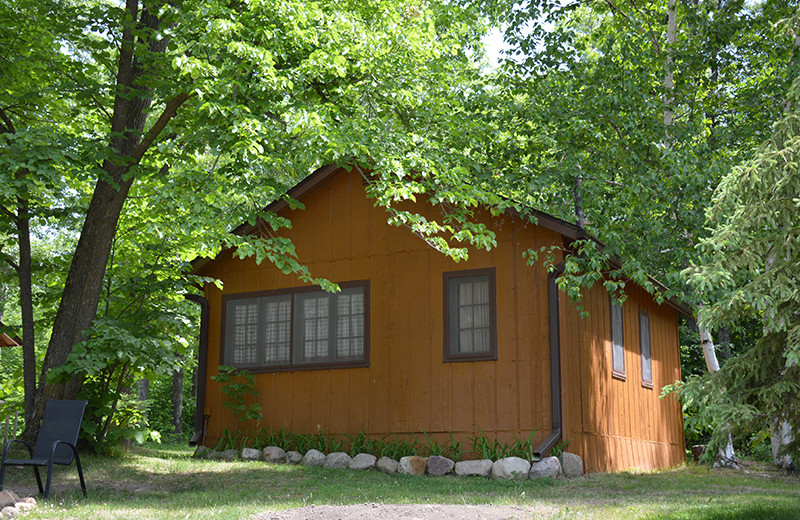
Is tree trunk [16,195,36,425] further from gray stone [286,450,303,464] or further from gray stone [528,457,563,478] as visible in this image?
gray stone [528,457,563,478]

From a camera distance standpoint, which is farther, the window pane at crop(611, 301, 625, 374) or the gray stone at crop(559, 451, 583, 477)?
the window pane at crop(611, 301, 625, 374)

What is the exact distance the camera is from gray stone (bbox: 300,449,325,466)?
40.8 ft

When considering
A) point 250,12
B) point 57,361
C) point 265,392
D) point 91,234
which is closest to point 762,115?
point 250,12

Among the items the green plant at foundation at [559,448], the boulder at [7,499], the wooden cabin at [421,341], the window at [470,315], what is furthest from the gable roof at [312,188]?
the boulder at [7,499]

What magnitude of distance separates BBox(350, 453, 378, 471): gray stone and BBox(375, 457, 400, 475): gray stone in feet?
0.38

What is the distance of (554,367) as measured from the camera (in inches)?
451

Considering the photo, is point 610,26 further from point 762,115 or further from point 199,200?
point 199,200

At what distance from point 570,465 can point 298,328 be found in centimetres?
497

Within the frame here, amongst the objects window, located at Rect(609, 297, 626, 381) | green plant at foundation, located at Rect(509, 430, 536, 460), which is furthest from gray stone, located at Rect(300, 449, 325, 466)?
window, located at Rect(609, 297, 626, 381)

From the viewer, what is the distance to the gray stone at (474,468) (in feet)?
36.7

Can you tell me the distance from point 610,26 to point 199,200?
10.2 meters

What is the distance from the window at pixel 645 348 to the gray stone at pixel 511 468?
4.65m

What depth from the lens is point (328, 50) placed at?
1105 centimetres

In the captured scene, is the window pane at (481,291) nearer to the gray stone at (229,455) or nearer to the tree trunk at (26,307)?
the gray stone at (229,455)
